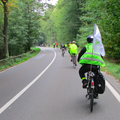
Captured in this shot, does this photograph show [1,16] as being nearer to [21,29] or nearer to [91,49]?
[21,29]

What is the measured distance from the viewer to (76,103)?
5.26 meters

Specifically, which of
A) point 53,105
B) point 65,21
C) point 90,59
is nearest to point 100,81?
point 90,59

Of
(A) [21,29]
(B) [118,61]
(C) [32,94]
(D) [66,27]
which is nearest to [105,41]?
(B) [118,61]

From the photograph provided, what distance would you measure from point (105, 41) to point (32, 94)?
12477mm

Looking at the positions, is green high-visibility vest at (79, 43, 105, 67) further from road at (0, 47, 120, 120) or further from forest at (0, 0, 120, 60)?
forest at (0, 0, 120, 60)

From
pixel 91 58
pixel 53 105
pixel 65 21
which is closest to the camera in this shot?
pixel 91 58

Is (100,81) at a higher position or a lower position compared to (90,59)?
lower

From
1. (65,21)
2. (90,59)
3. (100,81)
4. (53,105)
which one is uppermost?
(65,21)

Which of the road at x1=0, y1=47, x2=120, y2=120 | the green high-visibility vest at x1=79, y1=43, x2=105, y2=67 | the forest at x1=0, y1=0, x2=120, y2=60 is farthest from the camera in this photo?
the forest at x1=0, y1=0, x2=120, y2=60

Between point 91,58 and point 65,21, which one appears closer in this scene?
point 91,58

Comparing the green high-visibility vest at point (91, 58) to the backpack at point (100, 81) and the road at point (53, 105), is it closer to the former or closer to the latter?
the backpack at point (100, 81)

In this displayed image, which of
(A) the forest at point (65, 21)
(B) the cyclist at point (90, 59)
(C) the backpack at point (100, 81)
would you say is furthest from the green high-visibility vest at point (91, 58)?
(A) the forest at point (65, 21)

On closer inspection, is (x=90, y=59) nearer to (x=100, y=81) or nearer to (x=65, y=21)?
(x=100, y=81)

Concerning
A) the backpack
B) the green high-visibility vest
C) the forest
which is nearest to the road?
the backpack
